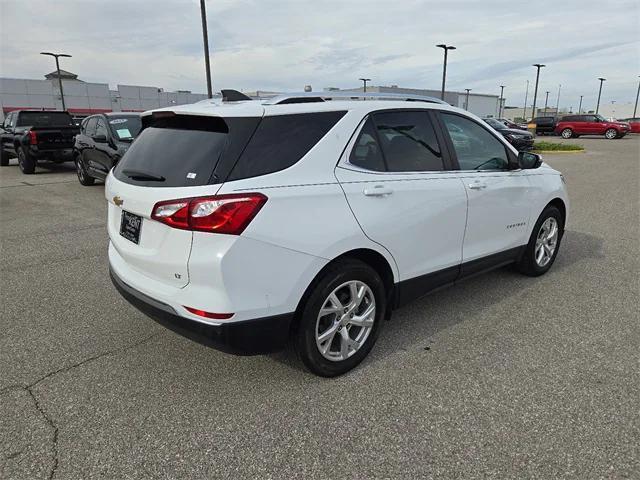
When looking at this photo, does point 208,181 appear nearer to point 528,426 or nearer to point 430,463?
point 430,463

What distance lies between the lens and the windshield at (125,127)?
9.81 metres

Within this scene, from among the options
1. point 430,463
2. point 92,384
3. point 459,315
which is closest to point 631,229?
point 459,315

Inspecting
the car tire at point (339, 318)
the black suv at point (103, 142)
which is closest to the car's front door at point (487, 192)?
the car tire at point (339, 318)

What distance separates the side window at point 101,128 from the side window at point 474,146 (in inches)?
326

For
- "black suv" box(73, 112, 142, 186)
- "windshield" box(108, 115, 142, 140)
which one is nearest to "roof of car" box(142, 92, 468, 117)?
"black suv" box(73, 112, 142, 186)

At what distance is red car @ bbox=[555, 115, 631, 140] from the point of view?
33.0m

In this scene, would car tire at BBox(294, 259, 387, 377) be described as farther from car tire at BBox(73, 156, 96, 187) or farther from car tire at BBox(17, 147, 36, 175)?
car tire at BBox(17, 147, 36, 175)

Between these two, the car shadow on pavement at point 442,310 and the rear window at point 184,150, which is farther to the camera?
the car shadow on pavement at point 442,310

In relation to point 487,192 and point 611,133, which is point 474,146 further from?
point 611,133

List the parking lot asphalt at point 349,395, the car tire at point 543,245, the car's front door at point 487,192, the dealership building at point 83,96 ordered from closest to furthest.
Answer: the parking lot asphalt at point 349,395, the car's front door at point 487,192, the car tire at point 543,245, the dealership building at point 83,96

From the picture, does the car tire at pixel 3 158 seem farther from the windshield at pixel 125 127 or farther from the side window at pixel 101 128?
the windshield at pixel 125 127

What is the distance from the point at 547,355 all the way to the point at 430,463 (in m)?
1.48

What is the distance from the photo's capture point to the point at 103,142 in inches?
381

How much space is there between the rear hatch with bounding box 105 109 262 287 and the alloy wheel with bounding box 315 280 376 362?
2.96 ft
